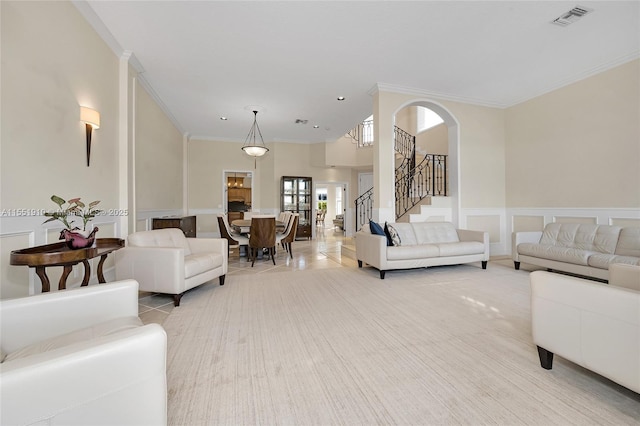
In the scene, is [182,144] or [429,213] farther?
[182,144]

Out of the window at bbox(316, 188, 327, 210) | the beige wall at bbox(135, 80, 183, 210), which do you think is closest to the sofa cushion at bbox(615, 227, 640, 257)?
the beige wall at bbox(135, 80, 183, 210)

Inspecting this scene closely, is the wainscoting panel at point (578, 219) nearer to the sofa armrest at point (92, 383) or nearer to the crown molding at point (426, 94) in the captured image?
the crown molding at point (426, 94)

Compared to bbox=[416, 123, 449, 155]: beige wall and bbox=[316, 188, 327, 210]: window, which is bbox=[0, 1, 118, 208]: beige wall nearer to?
bbox=[416, 123, 449, 155]: beige wall

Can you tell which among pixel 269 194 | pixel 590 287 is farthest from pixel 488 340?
pixel 269 194

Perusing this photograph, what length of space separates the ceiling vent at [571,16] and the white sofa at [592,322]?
305cm

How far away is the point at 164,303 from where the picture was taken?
3012 mm

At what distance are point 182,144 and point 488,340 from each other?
314 inches

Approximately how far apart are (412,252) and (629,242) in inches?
104

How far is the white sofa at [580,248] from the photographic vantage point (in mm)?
3338

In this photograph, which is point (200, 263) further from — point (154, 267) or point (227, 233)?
point (227, 233)

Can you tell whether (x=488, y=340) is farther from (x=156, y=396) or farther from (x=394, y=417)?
(x=156, y=396)

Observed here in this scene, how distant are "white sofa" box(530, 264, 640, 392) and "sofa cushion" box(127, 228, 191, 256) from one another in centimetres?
370

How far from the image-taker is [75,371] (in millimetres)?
838

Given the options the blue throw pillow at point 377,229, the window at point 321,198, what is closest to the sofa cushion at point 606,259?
the blue throw pillow at point 377,229
